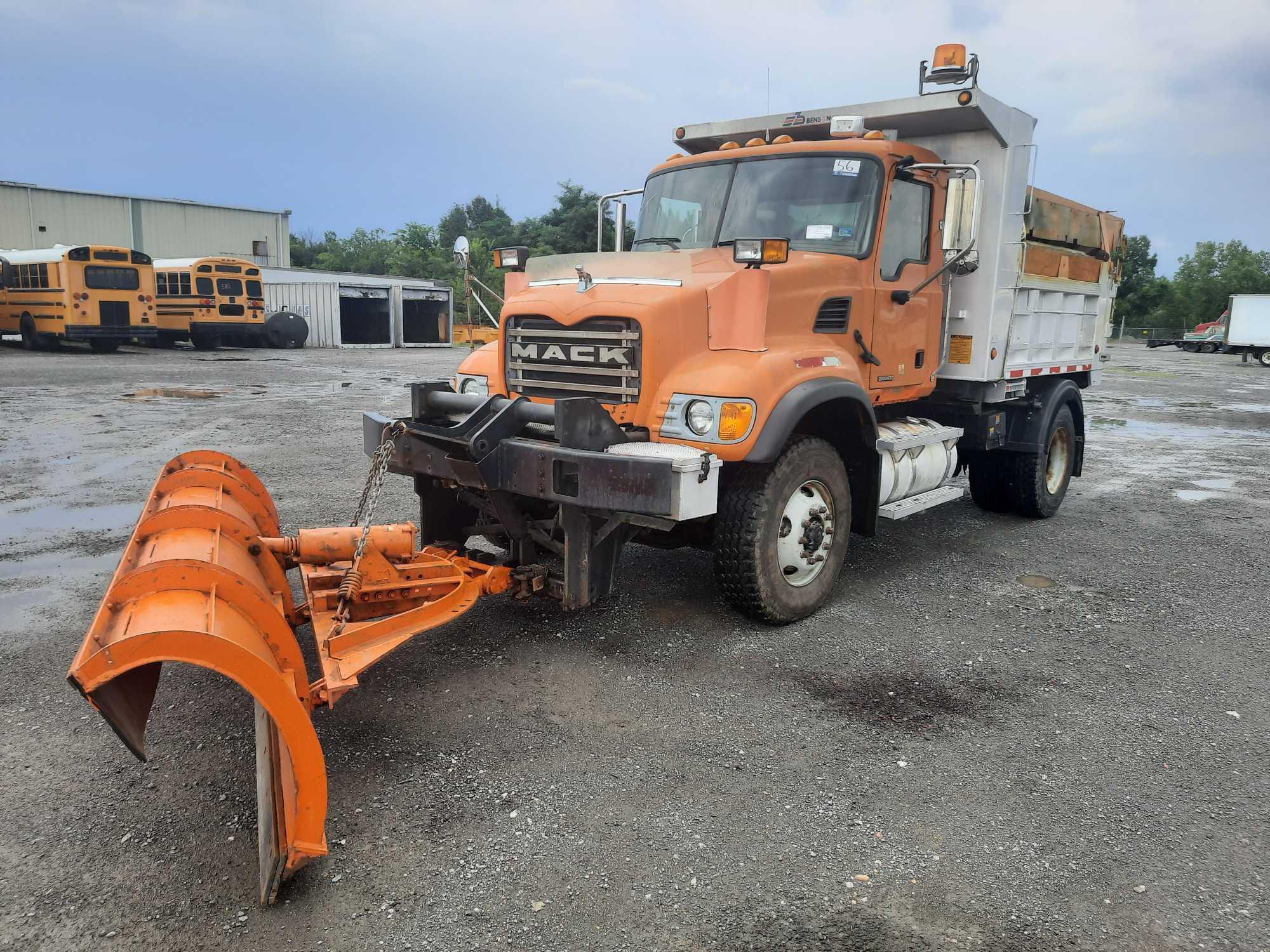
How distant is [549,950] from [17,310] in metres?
30.8

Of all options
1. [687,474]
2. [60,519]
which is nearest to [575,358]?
[687,474]

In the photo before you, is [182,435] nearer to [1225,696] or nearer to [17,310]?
[1225,696]

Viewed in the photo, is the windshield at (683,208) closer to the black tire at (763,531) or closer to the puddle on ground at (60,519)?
the black tire at (763,531)

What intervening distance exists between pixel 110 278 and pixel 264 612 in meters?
26.8

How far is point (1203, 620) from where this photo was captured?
17.8 ft

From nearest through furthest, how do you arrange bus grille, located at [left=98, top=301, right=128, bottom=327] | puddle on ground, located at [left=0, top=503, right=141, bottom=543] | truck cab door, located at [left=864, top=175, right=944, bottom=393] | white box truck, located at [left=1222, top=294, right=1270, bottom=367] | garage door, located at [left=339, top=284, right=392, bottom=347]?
truck cab door, located at [left=864, top=175, right=944, bottom=393], puddle on ground, located at [left=0, top=503, right=141, bottom=543], bus grille, located at [left=98, top=301, right=128, bottom=327], garage door, located at [left=339, top=284, right=392, bottom=347], white box truck, located at [left=1222, top=294, right=1270, bottom=367]

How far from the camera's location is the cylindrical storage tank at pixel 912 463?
5824 millimetres

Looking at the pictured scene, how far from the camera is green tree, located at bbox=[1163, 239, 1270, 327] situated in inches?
2557

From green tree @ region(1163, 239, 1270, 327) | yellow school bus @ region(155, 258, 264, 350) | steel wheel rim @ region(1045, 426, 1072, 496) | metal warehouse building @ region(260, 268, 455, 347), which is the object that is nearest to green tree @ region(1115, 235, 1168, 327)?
green tree @ region(1163, 239, 1270, 327)

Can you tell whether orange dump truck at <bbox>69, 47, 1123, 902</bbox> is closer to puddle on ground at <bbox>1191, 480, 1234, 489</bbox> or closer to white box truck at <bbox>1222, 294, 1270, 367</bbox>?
puddle on ground at <bbox>1191, 480, 1234, 489</bbox>

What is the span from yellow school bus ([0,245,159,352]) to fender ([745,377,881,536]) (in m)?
25.7

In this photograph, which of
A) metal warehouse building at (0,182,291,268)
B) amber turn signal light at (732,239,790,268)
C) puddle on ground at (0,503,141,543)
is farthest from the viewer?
metal warehouse building at (0,182,291,268)

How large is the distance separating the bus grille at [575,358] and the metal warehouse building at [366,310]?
→ 3170 cm

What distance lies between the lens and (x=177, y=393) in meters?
16.3
